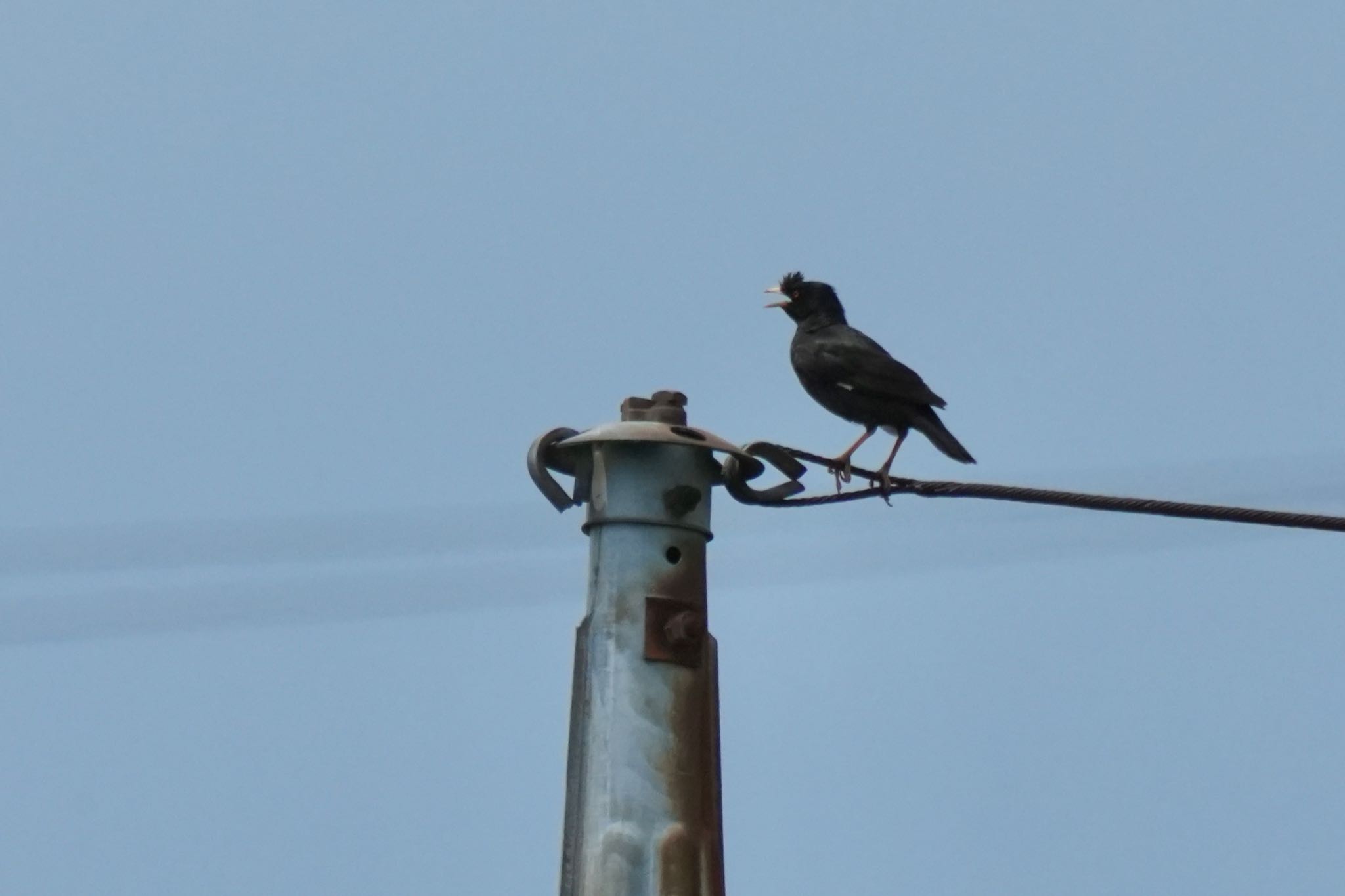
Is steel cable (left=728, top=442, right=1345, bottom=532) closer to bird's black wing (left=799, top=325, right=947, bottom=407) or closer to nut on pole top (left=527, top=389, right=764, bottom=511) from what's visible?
nut on pole top (left=527, top=389, right=764, bottom=511)

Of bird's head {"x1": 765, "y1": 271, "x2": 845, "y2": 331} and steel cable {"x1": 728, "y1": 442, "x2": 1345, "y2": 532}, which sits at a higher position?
bird's head {"x1": 765, "y1": 271, "x2": 845, "y2": 331}

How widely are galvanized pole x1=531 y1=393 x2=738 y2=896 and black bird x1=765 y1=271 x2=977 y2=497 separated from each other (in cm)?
413

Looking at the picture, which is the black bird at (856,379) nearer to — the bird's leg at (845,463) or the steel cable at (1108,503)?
the bird's leg at (845,463)

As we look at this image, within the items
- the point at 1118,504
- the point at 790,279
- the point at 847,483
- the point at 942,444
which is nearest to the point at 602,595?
the point at 1118,504

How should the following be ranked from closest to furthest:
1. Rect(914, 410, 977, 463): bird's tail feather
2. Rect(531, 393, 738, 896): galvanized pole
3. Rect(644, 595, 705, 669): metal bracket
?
Rect(531, 393, 738, 896): galvanized pole, Rect(644, 595, 705, 669): metal bracket, Rect(914, 410, 977, 463): bird's tail feather

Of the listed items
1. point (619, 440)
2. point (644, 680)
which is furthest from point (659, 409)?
point (644, 680)

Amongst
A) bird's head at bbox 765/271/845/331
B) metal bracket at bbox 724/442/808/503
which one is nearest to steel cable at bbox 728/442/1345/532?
metal bracket at bbox 724/442/808/503

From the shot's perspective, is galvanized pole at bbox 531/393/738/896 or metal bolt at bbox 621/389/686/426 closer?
galvanized pole at bbox 531/393/738/896

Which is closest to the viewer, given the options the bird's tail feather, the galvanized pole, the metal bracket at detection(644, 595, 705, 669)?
the galvanized pole

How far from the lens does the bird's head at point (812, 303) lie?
406 inches

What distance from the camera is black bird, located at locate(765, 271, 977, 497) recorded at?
8.94 meters

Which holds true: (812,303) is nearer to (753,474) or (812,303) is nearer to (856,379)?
(856,379)

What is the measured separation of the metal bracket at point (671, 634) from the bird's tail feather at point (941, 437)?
472 cm

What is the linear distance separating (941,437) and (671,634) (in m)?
4.97
